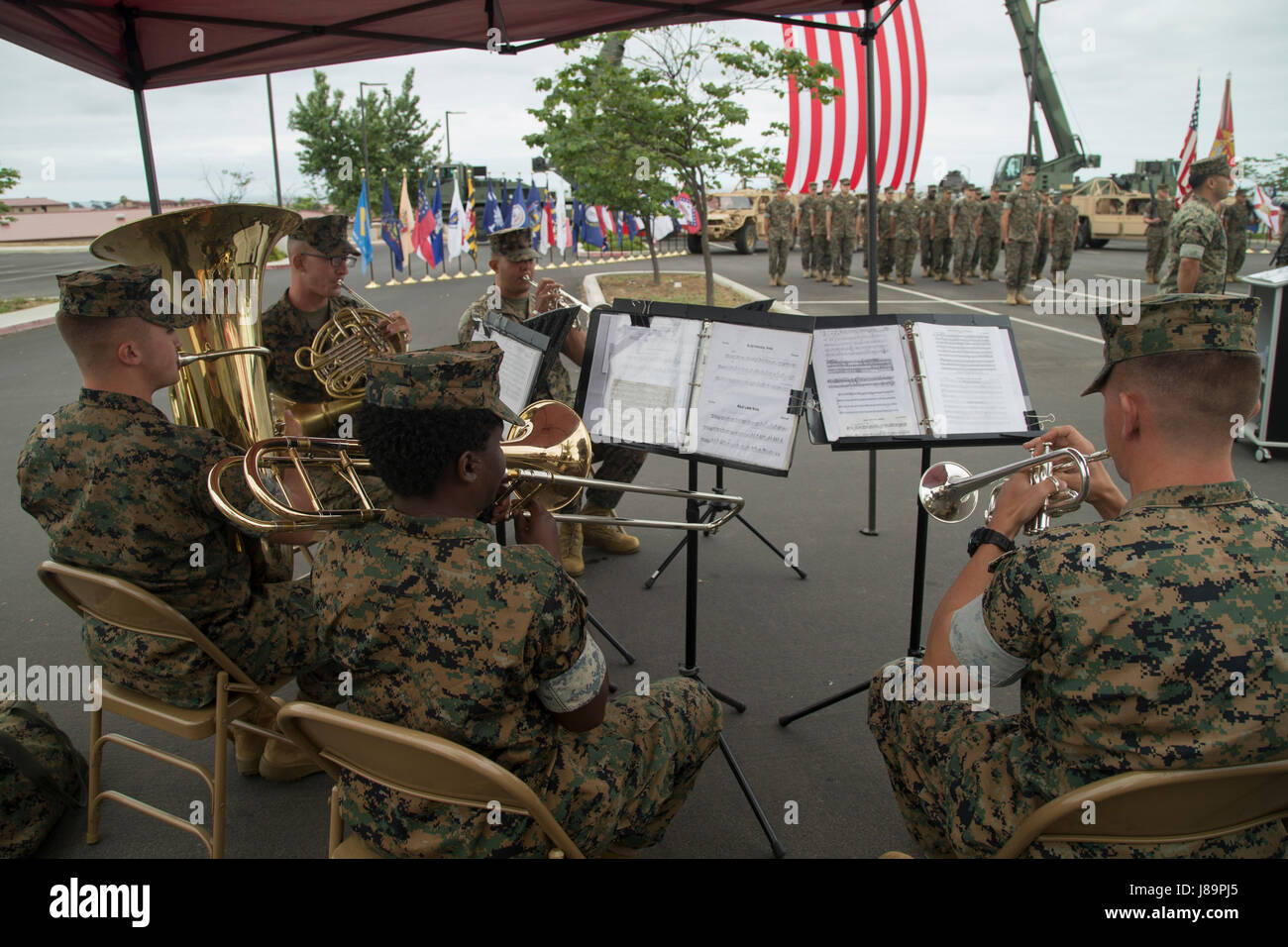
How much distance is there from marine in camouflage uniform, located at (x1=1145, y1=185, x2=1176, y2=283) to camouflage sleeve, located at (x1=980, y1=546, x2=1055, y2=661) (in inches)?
659

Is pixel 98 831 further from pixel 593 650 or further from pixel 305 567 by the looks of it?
pixel 305 567

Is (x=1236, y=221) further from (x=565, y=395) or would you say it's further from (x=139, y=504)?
(x=139, y=504)

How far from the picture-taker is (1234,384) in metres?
1.57

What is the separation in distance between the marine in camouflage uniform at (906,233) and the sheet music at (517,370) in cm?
1532

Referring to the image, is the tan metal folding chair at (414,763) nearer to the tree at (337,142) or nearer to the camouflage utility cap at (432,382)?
the camouflage utility cap at (432,382)

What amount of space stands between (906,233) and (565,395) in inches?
568

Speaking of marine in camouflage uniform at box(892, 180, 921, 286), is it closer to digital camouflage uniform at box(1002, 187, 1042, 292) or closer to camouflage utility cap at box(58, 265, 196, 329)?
digital camouflage uniform at box(1002, 187, 1042, 292)

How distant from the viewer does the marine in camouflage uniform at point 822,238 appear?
1731 cm

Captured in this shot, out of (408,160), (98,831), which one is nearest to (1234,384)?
(98,831)

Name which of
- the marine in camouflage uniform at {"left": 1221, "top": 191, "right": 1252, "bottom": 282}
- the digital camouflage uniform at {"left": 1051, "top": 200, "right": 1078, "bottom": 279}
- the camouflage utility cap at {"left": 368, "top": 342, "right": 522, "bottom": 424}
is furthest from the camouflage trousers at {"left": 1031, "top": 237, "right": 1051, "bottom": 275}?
the camouflage utility cap at {"left": 368, "top": 342, "right": 522, "bottom": 424}

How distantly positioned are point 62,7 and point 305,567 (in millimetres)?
2928

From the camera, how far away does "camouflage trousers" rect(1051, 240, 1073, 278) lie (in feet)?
54.4

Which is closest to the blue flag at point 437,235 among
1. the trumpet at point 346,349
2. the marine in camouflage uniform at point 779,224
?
the marine in camouflage uniform at point 779,224

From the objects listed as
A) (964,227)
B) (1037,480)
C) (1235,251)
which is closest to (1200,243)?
(1037,480)
